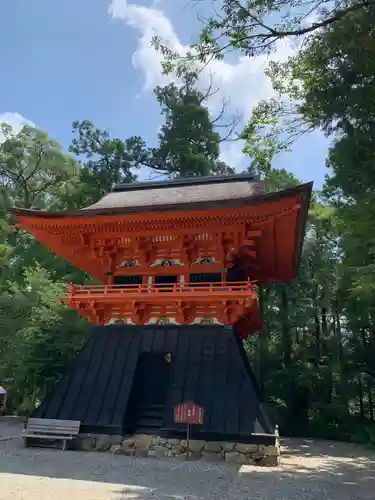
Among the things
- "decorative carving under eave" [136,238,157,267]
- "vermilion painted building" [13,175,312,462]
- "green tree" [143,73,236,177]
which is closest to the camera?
"vermilion painted building" [13,175,312,462]

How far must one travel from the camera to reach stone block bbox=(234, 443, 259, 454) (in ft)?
28.7

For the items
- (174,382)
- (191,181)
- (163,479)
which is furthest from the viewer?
(191,181)

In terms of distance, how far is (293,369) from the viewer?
18.6m

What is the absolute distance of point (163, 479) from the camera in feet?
23.0

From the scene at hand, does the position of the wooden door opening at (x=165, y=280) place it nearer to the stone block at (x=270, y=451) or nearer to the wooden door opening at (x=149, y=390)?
the wooden door opening at (x=149, y=390)

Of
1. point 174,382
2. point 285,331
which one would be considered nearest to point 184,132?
point 285,331

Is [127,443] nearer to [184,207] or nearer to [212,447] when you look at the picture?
[212,447]

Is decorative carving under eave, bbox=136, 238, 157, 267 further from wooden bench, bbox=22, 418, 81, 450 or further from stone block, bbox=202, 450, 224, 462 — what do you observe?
stone block, bbox=202, 450, 224, 462

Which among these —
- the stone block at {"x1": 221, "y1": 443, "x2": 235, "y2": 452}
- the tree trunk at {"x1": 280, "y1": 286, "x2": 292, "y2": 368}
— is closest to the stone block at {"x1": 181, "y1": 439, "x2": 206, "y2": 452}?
the stone block at {"x1": 221, "y1": 443, "x2": 235, "y2": 452}

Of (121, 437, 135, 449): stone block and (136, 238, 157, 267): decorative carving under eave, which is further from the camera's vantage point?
(136, 238, 157, 267): decorative carving under eave

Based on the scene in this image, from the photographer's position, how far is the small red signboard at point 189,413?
8.82 m

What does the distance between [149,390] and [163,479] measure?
4154mm

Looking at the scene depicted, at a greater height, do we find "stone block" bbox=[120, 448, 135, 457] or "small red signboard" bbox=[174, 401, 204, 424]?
"small red signboard" bbox=[174, 401, 204, 424]

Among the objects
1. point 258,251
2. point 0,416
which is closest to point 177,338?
point 258,251
